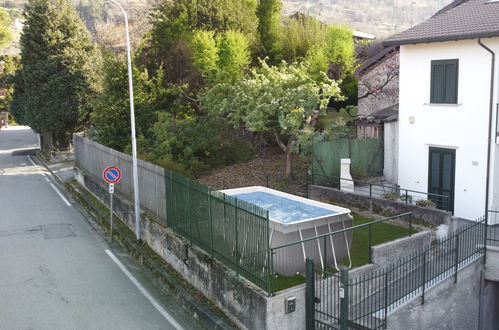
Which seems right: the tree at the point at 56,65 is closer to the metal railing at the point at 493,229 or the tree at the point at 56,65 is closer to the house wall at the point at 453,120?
the house wall at the point at 453,120

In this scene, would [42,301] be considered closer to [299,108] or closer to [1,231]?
[1,231]

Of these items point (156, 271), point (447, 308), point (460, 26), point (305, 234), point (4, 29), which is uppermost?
point (4, 29)

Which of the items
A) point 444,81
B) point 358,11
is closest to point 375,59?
point 444,81

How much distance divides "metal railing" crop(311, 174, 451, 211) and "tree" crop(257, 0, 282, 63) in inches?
629

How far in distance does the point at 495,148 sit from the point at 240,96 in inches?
429

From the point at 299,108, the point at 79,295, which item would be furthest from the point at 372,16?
the point at 79,295

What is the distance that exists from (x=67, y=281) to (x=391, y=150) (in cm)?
1293

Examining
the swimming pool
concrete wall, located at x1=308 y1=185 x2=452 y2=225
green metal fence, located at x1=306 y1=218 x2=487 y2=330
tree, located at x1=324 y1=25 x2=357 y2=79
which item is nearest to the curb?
the swimming pool

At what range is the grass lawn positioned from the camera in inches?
417

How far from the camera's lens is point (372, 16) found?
141m

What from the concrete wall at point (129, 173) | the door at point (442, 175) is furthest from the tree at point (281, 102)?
the concrete wall at point (129, 173)

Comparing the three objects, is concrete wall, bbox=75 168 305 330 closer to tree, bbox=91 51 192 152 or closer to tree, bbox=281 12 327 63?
tree, bbox=91 51 192 152

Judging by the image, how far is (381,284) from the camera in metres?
11.4

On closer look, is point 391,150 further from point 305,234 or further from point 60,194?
point 60,194
